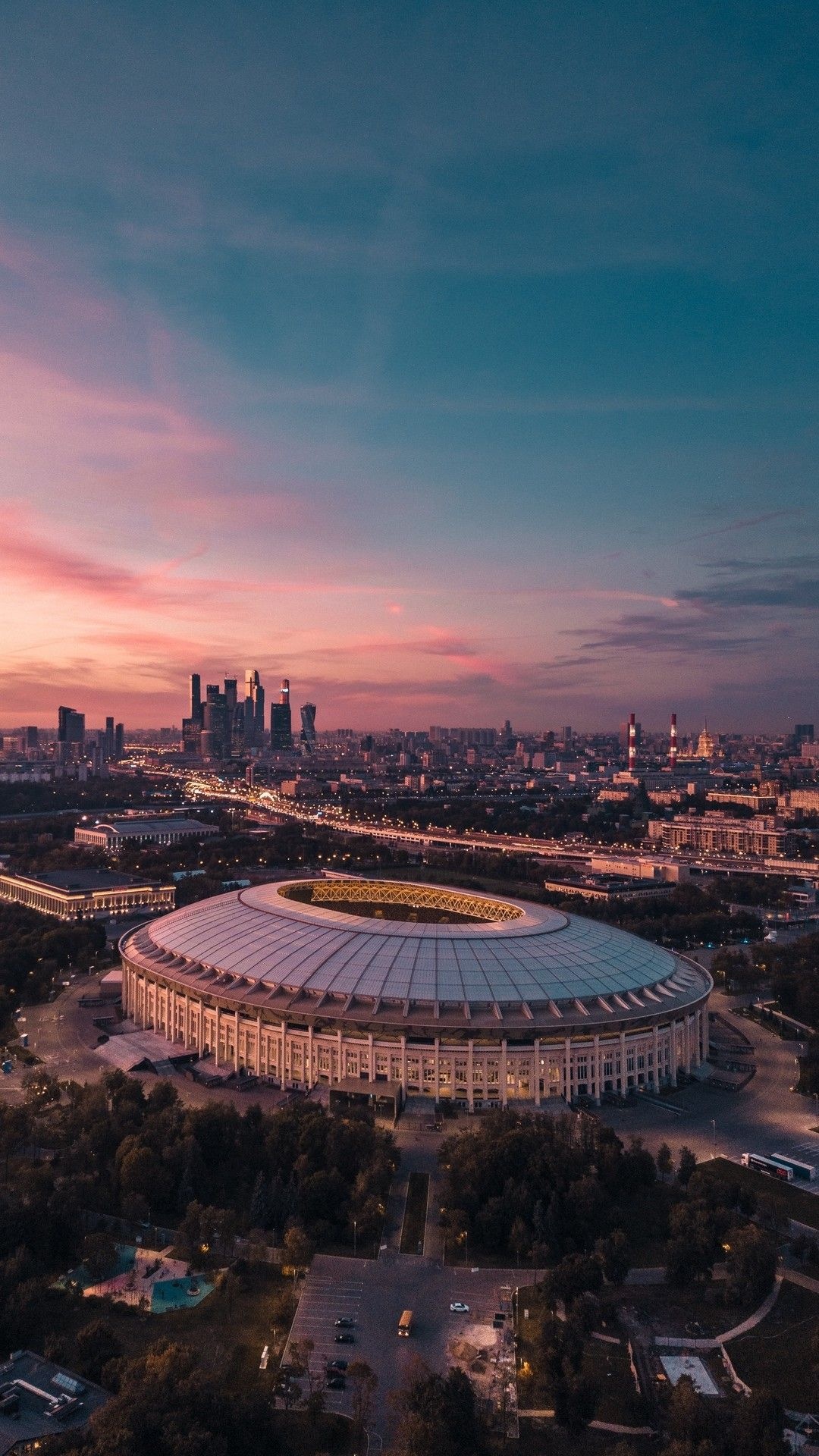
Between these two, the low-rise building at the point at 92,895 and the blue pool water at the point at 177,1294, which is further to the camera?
the low-rise building at the point at 92,895

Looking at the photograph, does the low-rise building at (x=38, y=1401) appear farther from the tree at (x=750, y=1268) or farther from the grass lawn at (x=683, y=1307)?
the tree at (x=750, y=1268)

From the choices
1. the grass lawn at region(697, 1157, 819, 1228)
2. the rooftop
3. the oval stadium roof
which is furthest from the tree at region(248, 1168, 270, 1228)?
the rooftop

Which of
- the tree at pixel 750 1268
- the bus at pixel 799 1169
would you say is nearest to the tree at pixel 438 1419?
the tree at pixel 750 1268

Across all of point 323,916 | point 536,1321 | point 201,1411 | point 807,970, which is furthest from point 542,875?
point 201,1411

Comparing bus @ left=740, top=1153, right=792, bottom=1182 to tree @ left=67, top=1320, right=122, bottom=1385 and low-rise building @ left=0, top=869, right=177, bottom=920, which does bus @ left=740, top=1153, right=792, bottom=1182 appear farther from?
low-rise building @ left=0, top=869, right=177, bottom=920

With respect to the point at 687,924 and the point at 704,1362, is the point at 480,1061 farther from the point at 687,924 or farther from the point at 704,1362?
the point at 687,924

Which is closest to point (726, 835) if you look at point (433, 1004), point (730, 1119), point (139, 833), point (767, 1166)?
point (139, 833)

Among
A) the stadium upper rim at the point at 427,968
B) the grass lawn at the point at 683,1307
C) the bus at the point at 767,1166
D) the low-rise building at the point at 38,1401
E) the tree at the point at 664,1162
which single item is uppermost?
the stadium upper rim at the point at 427,968
